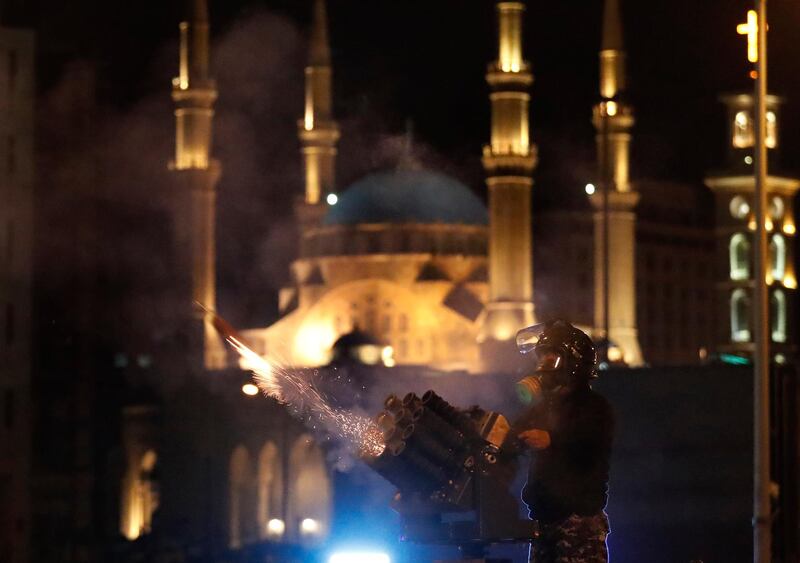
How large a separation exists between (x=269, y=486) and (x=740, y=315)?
1725 cm

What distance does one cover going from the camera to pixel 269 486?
6375cm

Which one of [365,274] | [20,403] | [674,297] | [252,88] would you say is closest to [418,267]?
[365,274]

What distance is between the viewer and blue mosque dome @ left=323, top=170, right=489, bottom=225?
250 ft

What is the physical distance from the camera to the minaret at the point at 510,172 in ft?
189

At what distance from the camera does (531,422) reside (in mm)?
8492

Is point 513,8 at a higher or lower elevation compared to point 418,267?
higher

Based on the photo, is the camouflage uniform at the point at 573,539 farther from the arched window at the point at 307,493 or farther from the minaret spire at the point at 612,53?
the arched window at the point at 307,493

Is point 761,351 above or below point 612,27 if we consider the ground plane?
below

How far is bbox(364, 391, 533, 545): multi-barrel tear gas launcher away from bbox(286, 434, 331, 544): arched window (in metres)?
53.2

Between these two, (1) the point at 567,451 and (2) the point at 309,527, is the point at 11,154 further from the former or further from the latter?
(1) the point at 567,451

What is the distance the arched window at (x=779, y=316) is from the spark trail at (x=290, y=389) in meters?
49.3

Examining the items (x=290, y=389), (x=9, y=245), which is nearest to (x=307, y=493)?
(x=9, y=245)

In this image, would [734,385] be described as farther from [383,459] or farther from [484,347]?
[484,347]

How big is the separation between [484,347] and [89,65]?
2130 centimetres
